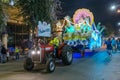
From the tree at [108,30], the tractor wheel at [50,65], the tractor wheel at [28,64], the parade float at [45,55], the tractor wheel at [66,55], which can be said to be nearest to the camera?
the tractor wheel at [50,65]

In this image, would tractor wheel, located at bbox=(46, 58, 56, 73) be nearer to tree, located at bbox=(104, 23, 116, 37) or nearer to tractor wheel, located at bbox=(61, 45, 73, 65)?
tractor wheel, located at bbox=(61, 45, 73, 65)

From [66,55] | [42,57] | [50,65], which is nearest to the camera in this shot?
[50,65]

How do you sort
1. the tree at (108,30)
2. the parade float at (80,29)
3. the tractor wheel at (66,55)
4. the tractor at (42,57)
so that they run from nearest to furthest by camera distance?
the tractor at (42,57) < the tractor wheel at (66,55) < the parade float at (80,29) < the tree at (108,30)

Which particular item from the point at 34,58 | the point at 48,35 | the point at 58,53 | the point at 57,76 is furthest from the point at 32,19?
the point at 57,76

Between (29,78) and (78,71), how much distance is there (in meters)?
3.19

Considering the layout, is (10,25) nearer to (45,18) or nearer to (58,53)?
(45,18)

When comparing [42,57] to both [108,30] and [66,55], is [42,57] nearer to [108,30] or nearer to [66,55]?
[66,55]

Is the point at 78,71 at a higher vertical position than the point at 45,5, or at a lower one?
lower

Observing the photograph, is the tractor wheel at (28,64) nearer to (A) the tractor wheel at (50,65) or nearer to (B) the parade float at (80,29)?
(A) the tractor wheel at (50,65)

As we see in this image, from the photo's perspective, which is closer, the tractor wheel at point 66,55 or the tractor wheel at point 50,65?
the tractor wheel at point 50,65

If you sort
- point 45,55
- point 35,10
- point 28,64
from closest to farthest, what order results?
point 45,55, point 28,64, point 35,10

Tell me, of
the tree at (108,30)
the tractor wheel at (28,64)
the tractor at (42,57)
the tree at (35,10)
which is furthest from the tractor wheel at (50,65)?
the tree at (108,30)

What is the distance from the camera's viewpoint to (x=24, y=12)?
24.6m

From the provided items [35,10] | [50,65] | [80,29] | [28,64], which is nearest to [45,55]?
[50,65]
